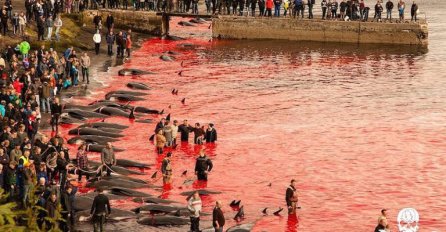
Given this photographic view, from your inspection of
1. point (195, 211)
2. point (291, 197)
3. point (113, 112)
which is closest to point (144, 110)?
point (113, 112)

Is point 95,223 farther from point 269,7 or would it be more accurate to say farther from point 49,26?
point 269,7

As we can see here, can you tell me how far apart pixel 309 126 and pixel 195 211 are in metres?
19.3

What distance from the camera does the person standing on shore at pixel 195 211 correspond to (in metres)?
28.1

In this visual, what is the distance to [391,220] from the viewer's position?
31.9m

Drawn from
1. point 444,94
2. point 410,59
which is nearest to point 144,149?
point 444,94

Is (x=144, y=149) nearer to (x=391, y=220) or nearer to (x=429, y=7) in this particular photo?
(x=391, y=220)

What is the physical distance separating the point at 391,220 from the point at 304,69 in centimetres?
3077

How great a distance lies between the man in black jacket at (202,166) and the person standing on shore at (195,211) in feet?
21.4

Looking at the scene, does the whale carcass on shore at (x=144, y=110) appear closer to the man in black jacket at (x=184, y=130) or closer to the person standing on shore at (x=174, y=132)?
the man in black jacket at (x=184, y=130)

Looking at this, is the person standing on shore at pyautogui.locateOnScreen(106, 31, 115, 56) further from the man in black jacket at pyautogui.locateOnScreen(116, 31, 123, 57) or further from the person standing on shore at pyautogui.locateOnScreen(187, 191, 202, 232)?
the person standing on shore at pyautogui.locateOnScreen(187, 191, 202, 232)

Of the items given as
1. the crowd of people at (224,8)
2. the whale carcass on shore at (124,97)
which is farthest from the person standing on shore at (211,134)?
the crowd of people at (224,8)

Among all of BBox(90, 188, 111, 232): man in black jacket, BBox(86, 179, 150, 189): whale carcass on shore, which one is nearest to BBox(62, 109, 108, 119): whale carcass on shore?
BBox(86, 179, 150, 189): whale carcass on shore

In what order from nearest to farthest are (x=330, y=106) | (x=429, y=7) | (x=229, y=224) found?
(x=229, y=224), (x=330, y=106), (x=429, y=7)
